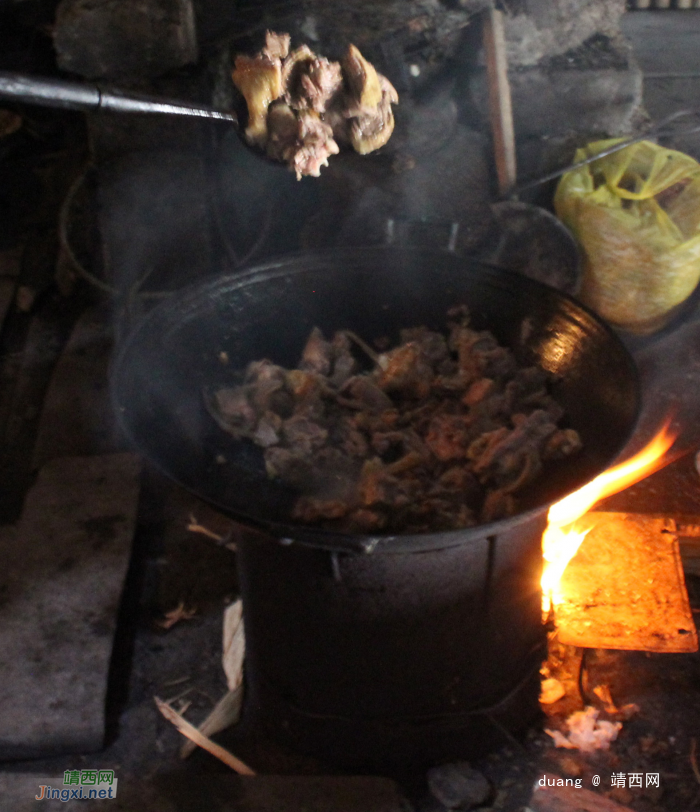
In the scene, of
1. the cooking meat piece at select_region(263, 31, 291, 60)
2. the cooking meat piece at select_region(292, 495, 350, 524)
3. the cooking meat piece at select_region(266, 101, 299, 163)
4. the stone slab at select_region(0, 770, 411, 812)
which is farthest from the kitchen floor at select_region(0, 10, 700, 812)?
the cooking meat piece at select_region(263, 31, 291, 60)

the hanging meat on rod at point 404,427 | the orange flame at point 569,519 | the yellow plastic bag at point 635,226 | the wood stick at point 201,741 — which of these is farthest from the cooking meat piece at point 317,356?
the yellow plastic bag at point 635,226

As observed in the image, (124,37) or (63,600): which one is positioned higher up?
(124,37)

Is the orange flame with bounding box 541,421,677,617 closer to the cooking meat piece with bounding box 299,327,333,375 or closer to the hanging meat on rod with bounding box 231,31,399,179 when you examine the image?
the cooking meat piece with bounding box 299,327,333,375

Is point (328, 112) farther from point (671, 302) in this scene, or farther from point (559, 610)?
point (671, 302)

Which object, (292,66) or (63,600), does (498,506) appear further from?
(63,600)

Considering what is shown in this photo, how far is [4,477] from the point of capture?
4320 millimetres

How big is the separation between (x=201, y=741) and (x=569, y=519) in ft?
6.43

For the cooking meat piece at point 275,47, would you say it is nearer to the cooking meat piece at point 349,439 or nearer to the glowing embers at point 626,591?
the cooking meat piece at point 349,439

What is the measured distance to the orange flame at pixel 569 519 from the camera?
319cm

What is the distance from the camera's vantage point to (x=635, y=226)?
12.8 feet

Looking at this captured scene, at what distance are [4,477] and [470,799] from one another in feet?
10.9

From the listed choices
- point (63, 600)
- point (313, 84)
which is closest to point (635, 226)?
point (313, 84)

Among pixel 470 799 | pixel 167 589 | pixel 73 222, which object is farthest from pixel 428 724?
pixel 73 222

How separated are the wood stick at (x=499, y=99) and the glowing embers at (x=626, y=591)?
2103mm
